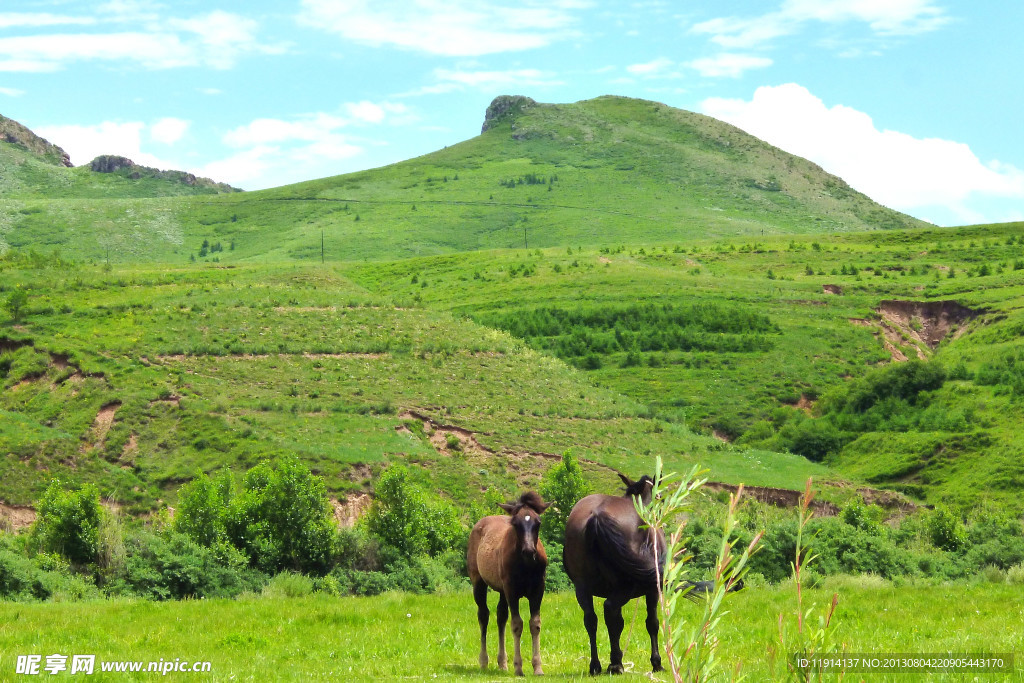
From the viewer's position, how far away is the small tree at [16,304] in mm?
63531

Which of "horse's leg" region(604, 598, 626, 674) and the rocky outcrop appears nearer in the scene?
"horse's leg" region(604, 598, 626, 674)

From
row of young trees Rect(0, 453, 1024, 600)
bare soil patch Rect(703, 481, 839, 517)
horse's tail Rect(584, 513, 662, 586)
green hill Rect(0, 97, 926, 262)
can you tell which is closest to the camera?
horse's tail Rect(584, 513, 662, 586)

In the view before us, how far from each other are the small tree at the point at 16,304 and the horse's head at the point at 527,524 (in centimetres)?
5998

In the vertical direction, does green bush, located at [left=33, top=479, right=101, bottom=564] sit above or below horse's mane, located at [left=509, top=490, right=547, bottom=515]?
below

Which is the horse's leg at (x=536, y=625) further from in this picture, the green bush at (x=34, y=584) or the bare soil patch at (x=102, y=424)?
the bare soil patch at (x=102, y=424)

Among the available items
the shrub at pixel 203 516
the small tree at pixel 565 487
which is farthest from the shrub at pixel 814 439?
the shrub at pixel 203 516

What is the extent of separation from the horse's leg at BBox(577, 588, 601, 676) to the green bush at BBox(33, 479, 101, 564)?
1855 cm

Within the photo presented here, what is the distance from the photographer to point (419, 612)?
19.2 metres

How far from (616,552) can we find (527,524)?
1.29 metres

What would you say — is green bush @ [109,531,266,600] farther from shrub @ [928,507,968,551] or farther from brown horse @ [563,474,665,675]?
shrub @ [928,507,968,551]

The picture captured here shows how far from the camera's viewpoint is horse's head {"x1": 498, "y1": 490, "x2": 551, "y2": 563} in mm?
11805

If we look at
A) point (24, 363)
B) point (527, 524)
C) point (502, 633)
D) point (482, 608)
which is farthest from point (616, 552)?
point (24, 363)

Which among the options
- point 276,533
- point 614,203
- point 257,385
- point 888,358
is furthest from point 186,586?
point 614,203

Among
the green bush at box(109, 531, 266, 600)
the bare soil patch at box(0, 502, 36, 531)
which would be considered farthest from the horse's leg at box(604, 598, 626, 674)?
the bare soil patch at box(0, 502, 36, 531)
